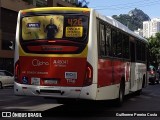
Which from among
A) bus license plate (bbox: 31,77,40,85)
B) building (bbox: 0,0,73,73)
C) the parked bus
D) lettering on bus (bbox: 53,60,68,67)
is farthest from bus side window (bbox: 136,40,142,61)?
building (bbox: 0,0,73,73)

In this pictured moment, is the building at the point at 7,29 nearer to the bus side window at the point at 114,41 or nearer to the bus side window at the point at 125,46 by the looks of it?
the bus side window at the point at 125,46

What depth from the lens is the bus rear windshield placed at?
12.5 metres

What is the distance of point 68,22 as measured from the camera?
1251 cm

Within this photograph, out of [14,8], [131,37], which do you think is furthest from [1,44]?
[131,37]

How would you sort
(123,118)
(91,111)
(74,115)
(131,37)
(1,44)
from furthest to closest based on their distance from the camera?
(1,44), (131,37), (91,111), (74,115), (123,118)

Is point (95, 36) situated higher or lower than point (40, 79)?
higher

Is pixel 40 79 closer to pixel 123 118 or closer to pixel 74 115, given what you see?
pixel 74 115

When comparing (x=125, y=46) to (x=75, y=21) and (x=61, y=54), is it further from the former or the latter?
(x=61, y=54)

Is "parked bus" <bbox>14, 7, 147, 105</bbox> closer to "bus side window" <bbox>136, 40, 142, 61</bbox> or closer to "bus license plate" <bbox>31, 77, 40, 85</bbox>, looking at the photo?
"bus license plate" <bbox>31, 77, 40, 85</bbox>

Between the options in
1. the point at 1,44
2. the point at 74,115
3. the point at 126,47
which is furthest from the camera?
the point at 1,44

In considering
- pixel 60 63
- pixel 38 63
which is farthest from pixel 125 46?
pixel 38 63

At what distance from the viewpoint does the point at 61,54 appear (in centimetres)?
1242

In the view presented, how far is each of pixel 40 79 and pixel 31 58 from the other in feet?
2.34

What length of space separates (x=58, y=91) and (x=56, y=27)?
1915mm
